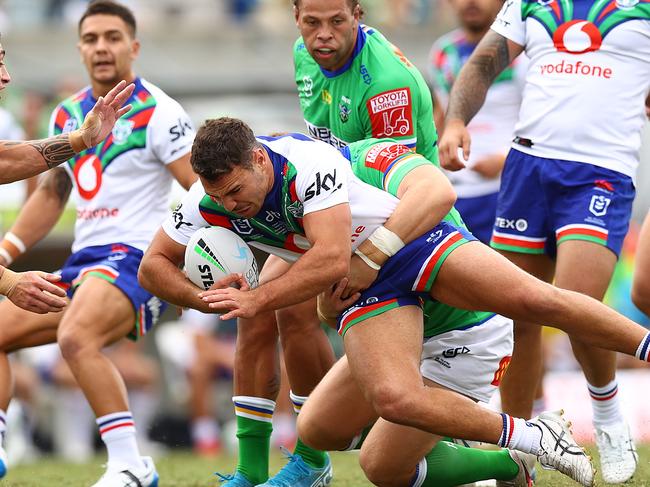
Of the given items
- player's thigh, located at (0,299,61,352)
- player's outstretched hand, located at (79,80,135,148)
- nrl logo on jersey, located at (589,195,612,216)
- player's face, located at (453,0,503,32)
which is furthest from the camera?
player's face, located at (453,0,503,32)

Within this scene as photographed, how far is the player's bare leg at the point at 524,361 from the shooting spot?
22.7 feet

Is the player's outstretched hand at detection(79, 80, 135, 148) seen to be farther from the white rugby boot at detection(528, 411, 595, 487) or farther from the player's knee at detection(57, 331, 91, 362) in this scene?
the white rugby boot at detection(528, 411, 595, 487)

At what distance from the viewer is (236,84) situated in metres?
24.8

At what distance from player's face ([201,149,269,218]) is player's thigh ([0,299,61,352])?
2.42 meters

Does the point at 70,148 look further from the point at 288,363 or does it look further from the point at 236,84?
the point at 236,84

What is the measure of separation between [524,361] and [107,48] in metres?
3.47

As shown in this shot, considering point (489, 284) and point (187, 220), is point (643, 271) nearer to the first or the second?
point (489, 284)

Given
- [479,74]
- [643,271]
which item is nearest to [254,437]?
[643,271]

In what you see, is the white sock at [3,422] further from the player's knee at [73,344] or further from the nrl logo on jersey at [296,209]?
the nrl logo on jersey at [296,209]

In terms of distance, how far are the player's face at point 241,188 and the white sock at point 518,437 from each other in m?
1.58

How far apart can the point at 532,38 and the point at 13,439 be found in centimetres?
823

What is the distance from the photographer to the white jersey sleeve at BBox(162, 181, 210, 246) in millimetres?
5719

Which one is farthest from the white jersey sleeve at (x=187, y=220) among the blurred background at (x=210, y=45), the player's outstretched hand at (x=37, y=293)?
the blurred background at (x=210, y=45)

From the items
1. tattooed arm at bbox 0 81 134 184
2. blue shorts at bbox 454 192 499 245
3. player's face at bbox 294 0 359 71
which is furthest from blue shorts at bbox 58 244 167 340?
blue shorts at bbox 454 192 499 245
